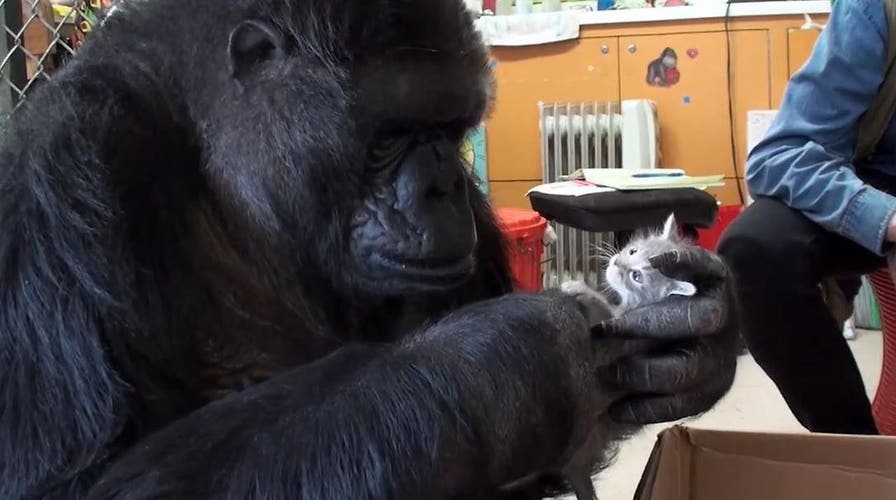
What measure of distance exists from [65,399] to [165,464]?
0.32 ft

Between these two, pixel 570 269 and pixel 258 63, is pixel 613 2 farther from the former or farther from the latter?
pixel 258 63

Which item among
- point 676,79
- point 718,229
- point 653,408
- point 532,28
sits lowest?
point 718,229

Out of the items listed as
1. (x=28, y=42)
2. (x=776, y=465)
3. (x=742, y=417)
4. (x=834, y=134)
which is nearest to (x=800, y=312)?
(x=834, y=134)

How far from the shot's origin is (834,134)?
1.80 metres

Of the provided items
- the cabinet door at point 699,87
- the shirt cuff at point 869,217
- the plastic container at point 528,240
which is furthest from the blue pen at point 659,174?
the shirt cuff at point 869,217

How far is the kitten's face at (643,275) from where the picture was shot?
36.0 inches

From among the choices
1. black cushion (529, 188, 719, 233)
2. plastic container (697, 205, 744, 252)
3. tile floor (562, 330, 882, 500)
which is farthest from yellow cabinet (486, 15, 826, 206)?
black cushion (529, 188, 719, 233)

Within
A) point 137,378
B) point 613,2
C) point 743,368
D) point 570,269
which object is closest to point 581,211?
point 743,368

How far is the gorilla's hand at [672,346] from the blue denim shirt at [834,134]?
881 mm

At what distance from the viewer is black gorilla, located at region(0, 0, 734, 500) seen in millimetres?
747

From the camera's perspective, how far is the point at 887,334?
6.66 feet

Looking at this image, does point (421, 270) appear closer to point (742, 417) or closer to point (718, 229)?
point (742, 417)

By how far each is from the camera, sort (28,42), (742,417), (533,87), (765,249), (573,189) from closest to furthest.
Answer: (28,42)
(765,249)
(742,417)
(573,189)
(533,87)

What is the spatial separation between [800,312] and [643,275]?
878 mm
